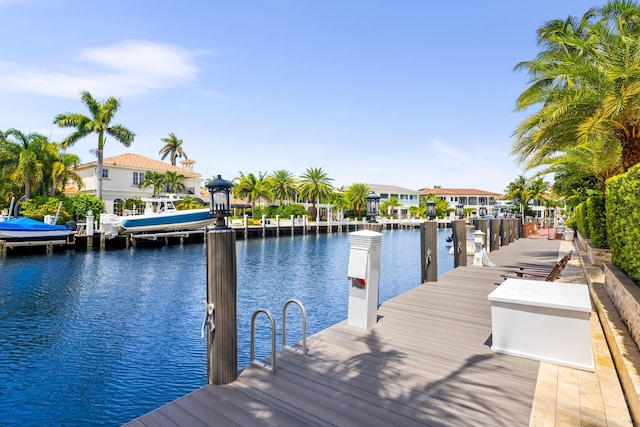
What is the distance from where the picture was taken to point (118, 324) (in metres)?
10.6

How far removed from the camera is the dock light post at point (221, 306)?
13.9 ft

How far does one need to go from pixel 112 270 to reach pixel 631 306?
2162 cm

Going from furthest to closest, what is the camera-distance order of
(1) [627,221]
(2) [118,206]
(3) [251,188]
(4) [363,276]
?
(3) [251,188]
(2) [118,206]
(1) [627,221]
(4) [363,276]

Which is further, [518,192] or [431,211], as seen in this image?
[518,192]

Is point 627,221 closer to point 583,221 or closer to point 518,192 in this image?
point 583,221

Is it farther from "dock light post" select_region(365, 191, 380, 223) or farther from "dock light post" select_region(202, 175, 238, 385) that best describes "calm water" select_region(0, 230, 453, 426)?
"dock light post" select_region(365, 191, 380, 223)

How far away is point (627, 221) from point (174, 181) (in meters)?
49.5

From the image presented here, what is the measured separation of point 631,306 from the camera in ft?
17.0

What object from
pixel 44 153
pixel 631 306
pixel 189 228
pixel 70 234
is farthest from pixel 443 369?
pixel 44 153

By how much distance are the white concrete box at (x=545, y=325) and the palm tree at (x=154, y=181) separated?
47.8 m

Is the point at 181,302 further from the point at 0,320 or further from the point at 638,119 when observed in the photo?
the point at 638,119

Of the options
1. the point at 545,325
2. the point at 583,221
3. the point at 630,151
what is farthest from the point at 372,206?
the point at 583,221

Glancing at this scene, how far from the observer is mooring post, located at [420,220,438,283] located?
390 inches

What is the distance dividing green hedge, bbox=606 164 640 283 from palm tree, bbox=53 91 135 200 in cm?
3957
